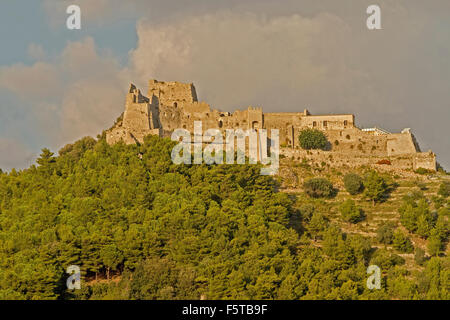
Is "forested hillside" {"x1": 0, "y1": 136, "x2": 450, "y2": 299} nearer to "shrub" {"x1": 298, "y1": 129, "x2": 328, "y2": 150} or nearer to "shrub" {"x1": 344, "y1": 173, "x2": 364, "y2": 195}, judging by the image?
"shrub" {"x1": 344, "y1": 173, "x2": 364, "y2": 195}

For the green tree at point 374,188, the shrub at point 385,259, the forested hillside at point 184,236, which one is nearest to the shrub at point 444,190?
the forested hillside at point 184,236

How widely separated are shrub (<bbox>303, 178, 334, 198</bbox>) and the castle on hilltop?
6.13m

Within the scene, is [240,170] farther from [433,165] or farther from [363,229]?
[433,165]

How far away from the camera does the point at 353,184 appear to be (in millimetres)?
71312

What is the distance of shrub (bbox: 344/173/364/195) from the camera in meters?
71.3

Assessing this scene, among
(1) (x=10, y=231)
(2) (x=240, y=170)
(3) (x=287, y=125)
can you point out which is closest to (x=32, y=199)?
(1) (x=10, y=231)

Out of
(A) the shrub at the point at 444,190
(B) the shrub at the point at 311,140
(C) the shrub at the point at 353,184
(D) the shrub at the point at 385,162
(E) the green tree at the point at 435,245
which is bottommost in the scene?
(E) the green tree at the point at 435,245

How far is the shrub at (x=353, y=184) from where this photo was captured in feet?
234

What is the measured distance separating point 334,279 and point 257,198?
12.7 m

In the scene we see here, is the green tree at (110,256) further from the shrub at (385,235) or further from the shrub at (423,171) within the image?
the shrub at (423,171)

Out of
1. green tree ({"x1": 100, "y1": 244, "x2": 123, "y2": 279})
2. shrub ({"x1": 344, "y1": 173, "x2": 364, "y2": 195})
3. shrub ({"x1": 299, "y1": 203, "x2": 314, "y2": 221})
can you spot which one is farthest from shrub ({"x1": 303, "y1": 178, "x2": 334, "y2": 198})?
green tree ({"x1": 100, "y1": 244, "x2": 123, "y2": 279})

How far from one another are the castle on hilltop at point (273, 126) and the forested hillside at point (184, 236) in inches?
222

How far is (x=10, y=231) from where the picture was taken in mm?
58906
